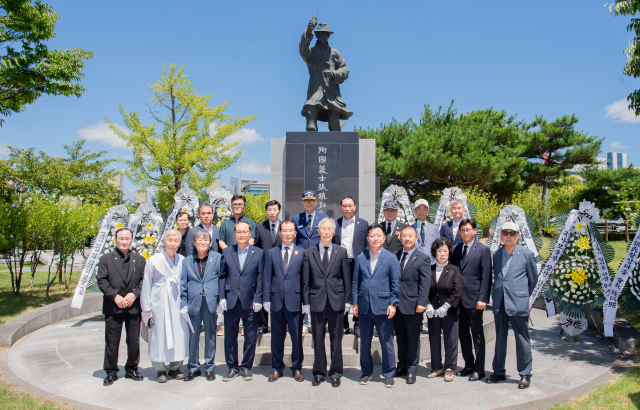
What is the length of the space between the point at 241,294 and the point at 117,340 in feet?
4.49

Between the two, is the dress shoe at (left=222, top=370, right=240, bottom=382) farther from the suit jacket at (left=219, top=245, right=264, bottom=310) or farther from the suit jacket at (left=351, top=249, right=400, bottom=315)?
the suit jacket at (left=351, top=249, right=400, bottom=315)

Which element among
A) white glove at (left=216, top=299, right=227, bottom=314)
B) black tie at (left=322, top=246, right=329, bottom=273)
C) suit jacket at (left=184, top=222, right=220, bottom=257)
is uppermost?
suit jacket at (left=184, top=222, right=220, bottom=257)

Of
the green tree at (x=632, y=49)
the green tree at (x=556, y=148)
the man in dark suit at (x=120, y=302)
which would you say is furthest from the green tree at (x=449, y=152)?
the man in dark suit at (x=120, y=302)

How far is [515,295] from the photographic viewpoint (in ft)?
13.1

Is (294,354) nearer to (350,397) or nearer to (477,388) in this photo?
(350,397)

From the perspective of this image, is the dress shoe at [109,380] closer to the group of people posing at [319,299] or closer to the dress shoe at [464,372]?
the group of people posing at [319,299]

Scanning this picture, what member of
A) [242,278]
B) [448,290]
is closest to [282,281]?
[242,278]

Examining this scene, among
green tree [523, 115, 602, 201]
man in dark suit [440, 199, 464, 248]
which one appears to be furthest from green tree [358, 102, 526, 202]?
man in dark suit [440, 199, 464, 248]

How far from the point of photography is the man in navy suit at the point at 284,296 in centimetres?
411

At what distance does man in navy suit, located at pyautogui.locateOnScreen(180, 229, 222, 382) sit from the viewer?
4141 millimetres

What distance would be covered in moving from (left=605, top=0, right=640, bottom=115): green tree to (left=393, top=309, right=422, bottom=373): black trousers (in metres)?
5.86

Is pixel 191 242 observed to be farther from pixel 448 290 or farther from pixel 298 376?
pixel 448 290

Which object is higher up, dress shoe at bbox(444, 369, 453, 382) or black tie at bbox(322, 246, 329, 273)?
black tie at bbox(322, 246, 329, 273)

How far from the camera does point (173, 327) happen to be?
4.15m
